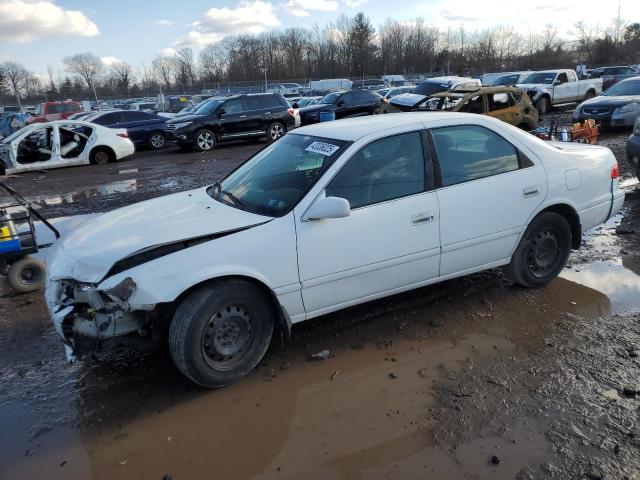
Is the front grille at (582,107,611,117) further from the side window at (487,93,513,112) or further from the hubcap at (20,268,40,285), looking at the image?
the hubcap at (20,268,40,285)

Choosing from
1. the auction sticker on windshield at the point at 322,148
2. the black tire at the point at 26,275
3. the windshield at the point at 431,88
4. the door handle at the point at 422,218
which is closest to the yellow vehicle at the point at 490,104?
the windshield at the point at 431,88

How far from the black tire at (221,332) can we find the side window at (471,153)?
1781 millimetres

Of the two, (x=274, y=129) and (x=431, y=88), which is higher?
(x=431, y=88)

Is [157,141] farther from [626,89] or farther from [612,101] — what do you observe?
[626,89]

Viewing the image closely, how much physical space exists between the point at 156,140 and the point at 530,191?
16.4 m

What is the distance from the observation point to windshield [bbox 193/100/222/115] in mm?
17228

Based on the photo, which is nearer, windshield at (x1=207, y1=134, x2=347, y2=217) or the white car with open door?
windshield at (x1=207, y1=134, x2=347, y2=217)

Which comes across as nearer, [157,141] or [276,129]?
[276,129]

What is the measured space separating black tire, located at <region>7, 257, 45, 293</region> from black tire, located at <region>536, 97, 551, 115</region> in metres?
20.5

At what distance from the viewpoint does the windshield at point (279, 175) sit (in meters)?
3.70

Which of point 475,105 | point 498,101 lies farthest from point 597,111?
point 475,105

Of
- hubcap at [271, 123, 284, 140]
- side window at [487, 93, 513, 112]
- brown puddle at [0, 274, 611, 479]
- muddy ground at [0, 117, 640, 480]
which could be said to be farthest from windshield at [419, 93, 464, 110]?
brown puddle at [0, 274, 611, 479]

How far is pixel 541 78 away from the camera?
22531 mm

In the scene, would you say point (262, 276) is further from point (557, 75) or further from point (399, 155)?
point (557, 75)
